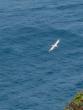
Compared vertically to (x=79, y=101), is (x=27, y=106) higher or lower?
lower

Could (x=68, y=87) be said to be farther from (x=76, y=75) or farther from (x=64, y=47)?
(x=64, y=47)

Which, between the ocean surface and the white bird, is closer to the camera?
the ocean surface

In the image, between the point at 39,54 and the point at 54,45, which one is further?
the point at 54,45

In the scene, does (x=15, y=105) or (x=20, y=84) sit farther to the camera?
(x=20, y=84)

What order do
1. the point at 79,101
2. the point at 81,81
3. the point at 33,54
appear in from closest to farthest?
the point at 79,101 → the point at 81,81 → the point at 33,54

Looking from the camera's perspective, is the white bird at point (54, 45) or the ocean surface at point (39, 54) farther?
the white bird at point (54, 45)

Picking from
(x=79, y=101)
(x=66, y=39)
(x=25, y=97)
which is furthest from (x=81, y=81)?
(x=79, y=101)

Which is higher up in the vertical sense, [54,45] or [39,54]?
[54,45]

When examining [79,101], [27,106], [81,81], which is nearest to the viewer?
[79,101]
